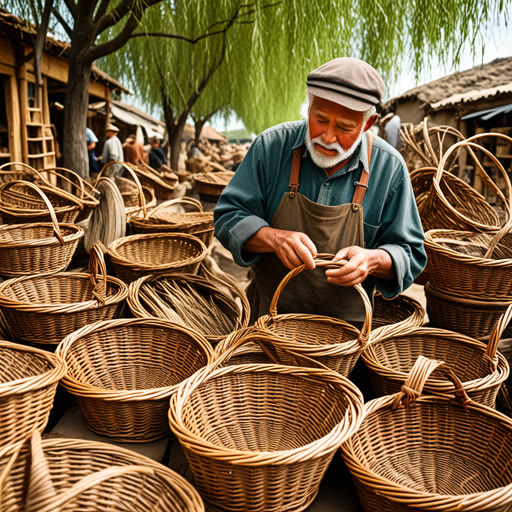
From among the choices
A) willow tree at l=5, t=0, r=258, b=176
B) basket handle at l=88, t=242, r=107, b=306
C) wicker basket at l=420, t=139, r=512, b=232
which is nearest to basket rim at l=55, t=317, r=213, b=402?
basket handle at l=88, t=242, r=107, b=306

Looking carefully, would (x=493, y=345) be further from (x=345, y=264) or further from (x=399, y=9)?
(x=399, y=9)

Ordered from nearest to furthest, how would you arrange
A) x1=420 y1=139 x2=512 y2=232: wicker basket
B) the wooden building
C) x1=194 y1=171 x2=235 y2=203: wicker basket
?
x1=420 y1=139 x2=512 y2=232: wicker basket
x1=194 y1=171 x2=235 y2=203: wicker basket
the wooden building

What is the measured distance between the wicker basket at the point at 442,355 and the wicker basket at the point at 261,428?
0.95ft

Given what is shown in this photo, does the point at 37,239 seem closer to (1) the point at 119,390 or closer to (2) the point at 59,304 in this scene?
(2) the point at 59,304

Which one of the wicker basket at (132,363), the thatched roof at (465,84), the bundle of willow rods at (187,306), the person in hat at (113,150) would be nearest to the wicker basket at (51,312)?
the wicker basket at (132,363)

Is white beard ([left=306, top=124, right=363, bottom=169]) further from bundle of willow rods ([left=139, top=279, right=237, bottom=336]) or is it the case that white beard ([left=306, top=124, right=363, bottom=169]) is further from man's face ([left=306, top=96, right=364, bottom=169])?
bundle of willow rods ([left=139, top=279, right=237, bottom=336])

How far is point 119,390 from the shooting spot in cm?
142

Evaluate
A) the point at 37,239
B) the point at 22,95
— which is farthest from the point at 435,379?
the point at 22,95

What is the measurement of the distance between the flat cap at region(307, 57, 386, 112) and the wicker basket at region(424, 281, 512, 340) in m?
1.09

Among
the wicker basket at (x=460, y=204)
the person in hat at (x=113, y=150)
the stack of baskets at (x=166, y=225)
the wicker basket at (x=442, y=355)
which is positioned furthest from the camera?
the person in hat at (x=113, y=150)

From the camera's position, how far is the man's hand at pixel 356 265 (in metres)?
1.47

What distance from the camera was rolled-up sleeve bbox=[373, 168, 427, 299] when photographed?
5.69 feet

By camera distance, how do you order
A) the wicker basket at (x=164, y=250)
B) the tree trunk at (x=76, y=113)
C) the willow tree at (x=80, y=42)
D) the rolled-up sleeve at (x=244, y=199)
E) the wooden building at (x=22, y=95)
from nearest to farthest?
the rolled-up sleeve at (x=244, y=199) → the wicker basket at (x=164, y=250) → the willow tree at (x=80, y=42) → the tree trunk at (x=76, y=113) → the wooden building at (x=22, y=95)

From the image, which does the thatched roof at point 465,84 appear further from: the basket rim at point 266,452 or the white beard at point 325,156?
the basket rim at point 266,452
